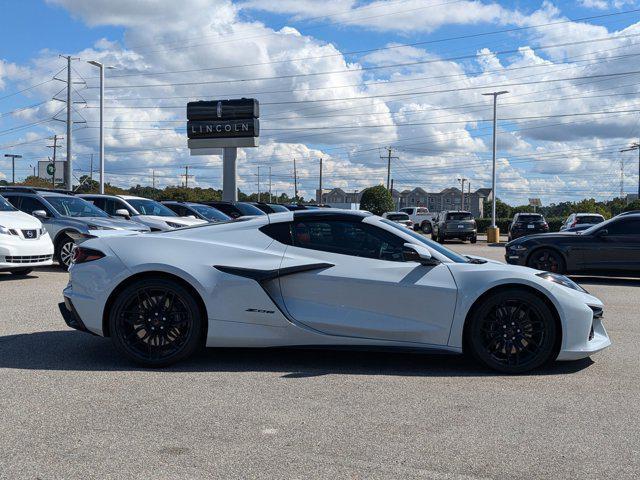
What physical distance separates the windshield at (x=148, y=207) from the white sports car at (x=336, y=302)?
39.1 ft

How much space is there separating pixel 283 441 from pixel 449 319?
2105 millimetres

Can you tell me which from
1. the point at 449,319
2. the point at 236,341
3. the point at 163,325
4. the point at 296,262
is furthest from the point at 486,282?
the point at 163,325

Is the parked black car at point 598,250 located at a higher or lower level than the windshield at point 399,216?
lower

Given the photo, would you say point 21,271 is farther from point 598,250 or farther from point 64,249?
point 598,250

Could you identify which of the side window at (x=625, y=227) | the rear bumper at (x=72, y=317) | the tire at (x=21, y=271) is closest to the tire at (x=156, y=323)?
the rear bumper at (x=72, y=317)

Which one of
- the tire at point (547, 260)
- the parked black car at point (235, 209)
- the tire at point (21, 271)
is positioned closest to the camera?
the tire at point (21, 271)

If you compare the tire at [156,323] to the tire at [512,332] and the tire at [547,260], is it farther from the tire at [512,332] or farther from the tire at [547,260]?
the tire at [547,260]

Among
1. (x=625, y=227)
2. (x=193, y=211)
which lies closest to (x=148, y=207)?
(x=193, y=211)

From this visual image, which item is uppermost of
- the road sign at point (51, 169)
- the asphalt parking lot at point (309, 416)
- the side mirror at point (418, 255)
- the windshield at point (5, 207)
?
the road sign at point (51, 169)

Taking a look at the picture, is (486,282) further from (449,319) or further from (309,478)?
(309,478)

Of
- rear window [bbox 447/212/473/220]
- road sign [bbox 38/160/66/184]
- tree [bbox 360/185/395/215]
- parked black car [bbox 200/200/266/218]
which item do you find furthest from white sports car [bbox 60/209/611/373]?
road sign [bbox 38/160/66/184]

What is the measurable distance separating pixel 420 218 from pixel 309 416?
45.1 meters

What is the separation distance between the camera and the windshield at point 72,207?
46.8 feet

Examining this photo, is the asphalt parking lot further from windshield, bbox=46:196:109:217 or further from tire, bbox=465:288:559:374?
windshield, bbox=46:196:109:217
